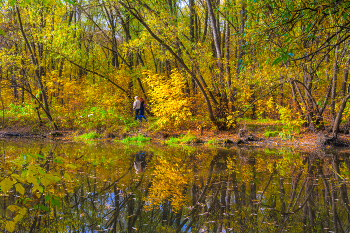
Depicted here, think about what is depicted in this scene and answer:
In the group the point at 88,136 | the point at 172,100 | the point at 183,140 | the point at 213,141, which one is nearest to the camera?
the point at 213,141

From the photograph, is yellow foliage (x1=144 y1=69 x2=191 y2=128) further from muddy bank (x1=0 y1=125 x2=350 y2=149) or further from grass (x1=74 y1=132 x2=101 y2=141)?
grass (x1=74 y1=132 x2=101 y2=141)

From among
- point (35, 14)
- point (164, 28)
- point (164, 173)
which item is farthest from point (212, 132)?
point (35, 14)

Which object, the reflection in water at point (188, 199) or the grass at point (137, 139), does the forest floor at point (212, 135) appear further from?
the reflection in water at point (188, 199)

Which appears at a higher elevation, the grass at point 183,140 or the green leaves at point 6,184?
the green leaves at point 6,184

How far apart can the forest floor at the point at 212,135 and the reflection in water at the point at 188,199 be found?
5.52 m

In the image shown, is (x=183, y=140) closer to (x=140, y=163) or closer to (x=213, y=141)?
(x=213, y=141)

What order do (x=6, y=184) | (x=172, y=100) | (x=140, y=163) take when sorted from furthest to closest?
1. (x=172, y=100)
2. (x=140, y=163)
3. (x=6, y=184)

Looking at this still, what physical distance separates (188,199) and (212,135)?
10665 millimetres

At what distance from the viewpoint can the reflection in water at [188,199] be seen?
12.3 feet

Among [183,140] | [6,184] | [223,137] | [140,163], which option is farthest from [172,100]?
[6,184]

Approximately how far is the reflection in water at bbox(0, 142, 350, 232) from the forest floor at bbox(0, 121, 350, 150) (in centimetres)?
552

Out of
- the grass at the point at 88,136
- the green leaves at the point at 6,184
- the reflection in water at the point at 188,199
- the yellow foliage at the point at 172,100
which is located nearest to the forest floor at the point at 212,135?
the grass at the point at 88,136

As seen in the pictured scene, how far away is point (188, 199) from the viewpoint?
Result: 4.94 metres

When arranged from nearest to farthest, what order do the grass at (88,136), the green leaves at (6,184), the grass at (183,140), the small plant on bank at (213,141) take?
1. the green leaves at (6,184)
2. the small plant on bank at (213,141)
3. the grass at (183,140)
4. the grass at (88,136)
